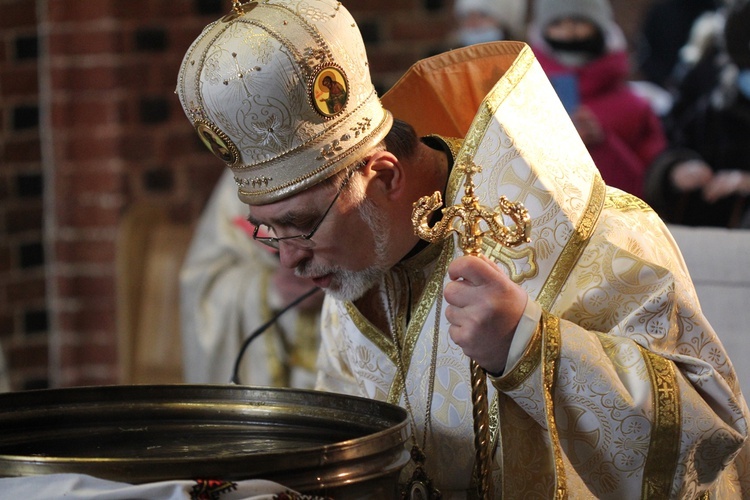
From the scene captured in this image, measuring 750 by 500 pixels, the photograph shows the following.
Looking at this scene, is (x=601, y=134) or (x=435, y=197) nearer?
(x=435, y=197)

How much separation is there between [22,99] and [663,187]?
2.41 metres

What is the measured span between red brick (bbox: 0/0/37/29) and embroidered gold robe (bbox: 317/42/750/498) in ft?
8.99

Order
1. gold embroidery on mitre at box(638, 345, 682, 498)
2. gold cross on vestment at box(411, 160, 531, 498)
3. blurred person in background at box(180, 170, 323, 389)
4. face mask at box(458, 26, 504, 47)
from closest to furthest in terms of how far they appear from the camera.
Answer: gold cross on vestment at box(411, 160, 531, 498), gold embroidery on mitre at box(638, 345, 682, 498), blurred person in background at box(180, 170, 323, 389), face mask at box(458, 26, 504, 47)

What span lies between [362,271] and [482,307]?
0.49m

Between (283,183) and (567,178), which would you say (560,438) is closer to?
(567,178)

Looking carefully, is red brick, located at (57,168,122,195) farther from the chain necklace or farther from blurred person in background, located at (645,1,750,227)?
the chain necklace

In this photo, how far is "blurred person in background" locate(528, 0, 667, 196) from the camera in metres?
4.69

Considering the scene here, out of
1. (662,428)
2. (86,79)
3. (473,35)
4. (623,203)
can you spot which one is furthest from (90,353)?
(662,428)

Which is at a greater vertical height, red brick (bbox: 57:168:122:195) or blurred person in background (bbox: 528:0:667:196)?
blurred person in background (bbox: 528:0:667:196)

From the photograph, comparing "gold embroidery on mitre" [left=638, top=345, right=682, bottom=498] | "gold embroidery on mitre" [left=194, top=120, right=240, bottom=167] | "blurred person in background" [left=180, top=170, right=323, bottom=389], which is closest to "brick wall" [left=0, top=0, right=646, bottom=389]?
"blurred person in background" [left=180, top=170, right=323, bottom=389]

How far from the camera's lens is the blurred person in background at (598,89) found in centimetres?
469

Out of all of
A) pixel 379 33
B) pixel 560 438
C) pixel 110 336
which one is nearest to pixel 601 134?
pixel 379 33

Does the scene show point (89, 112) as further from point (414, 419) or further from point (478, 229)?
point (478, 229)

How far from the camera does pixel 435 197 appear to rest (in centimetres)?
168
